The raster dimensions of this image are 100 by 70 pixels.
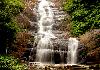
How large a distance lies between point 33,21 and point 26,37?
2623mm

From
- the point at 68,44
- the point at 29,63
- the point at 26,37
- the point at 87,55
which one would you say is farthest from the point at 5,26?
the point at 87,55

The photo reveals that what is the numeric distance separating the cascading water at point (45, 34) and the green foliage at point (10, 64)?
1.28 m

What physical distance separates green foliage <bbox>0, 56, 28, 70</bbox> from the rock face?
3208mm

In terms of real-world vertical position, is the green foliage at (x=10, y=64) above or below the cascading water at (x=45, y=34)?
below

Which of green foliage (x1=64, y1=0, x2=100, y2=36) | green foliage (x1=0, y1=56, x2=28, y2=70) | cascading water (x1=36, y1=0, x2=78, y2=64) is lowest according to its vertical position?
green foliage (x1=0, y1=56, x2=28, y2=70)

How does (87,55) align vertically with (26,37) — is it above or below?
below

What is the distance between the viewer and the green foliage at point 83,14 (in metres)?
13.9

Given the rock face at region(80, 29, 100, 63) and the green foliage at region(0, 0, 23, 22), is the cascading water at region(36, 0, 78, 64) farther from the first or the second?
the green foliage at region(0, 0, 23, 22)

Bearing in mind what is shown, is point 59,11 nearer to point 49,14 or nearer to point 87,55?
point 49,14

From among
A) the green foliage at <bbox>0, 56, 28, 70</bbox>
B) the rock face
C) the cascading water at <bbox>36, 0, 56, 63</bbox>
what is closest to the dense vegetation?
the green foliage at <bbox>0, 56, 28, 70</bbox>

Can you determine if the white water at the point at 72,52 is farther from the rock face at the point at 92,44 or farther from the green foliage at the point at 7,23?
the green foliage at the point at 7,23

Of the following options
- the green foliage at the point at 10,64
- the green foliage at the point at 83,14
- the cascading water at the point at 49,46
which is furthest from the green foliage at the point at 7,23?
the green foliage at the point at 83,14

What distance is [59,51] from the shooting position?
484 inches

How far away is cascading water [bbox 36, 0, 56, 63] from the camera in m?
12.3
